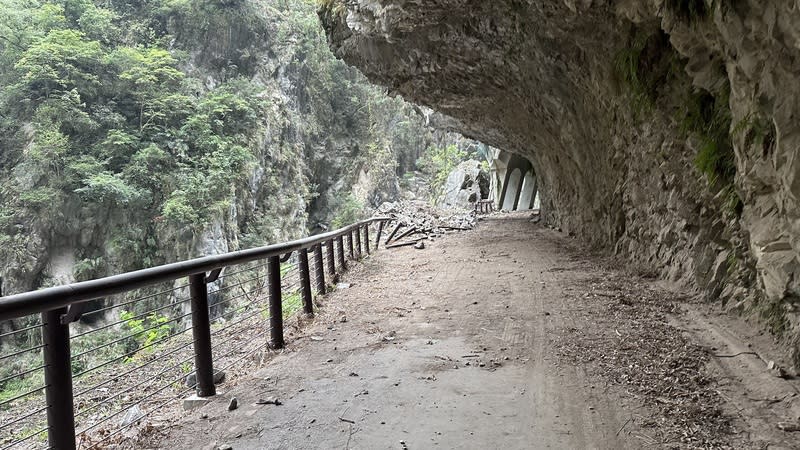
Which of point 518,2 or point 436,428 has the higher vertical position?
point 518,2

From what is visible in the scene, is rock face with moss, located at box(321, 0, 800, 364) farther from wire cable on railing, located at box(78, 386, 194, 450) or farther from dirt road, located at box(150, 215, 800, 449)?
wire cable on railing, located at box(78, 386, 194, 450)

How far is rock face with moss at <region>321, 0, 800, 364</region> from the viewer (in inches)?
137

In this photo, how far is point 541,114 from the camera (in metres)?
12.7

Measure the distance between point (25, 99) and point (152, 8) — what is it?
402 inches

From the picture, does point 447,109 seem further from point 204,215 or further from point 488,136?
point 204,215

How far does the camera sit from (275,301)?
4621 mm

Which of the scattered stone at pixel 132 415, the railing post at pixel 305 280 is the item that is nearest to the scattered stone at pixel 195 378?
the scattered stone at pixel 132 415

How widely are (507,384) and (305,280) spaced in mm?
3075

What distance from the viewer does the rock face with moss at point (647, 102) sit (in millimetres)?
3490

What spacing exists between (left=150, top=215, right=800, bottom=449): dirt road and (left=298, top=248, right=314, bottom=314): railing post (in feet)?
0.81

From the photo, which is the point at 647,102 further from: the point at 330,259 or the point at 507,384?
the point at 330,259

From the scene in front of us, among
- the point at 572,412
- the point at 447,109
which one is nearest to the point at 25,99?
the point at 447,109

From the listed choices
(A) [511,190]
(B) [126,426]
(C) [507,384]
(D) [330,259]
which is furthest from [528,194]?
(B) [126,426]

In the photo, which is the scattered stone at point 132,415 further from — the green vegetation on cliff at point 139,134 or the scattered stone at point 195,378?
the green vegetation on cliff at point 139,134
